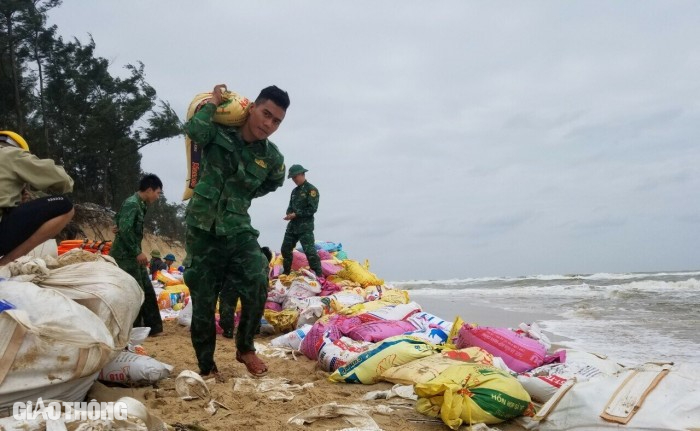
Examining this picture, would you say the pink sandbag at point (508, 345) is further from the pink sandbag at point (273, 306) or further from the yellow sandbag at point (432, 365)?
the pink sandbag at point (273, 306)

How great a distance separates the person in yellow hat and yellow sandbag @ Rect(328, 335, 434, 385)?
192cm

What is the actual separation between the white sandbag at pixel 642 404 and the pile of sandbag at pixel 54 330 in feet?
6.32

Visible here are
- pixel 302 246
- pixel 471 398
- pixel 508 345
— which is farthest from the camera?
pixel 302 246

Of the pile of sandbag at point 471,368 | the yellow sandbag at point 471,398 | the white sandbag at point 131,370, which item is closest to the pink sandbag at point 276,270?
the pile of sandbag at point 471,368

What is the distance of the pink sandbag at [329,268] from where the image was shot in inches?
311

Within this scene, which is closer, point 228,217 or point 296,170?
point 228,217

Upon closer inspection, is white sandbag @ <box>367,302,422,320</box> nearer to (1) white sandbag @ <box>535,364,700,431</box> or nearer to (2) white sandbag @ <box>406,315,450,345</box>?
(2) white sandbag @ <box>406,315,450,345</box>

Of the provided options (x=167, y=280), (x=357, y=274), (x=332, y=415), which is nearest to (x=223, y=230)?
(x=332, y=415)

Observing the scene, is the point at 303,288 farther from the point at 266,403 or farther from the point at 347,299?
the point at 266,403

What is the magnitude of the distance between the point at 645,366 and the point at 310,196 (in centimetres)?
592

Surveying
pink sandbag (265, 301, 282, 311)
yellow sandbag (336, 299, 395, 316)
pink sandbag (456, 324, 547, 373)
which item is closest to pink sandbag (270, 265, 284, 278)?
pink sandbag (265, 301, 282, 311)

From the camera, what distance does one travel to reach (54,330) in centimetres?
178

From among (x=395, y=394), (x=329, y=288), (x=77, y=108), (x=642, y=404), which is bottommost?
(x=395, y=394)

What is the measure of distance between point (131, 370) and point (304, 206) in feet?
16.8
